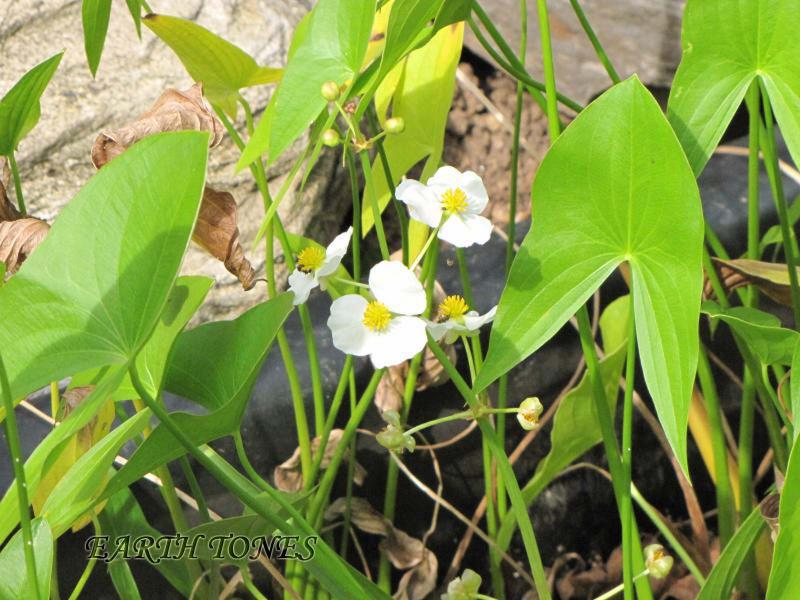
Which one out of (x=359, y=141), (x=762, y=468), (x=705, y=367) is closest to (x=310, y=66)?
(x=359, y=141)

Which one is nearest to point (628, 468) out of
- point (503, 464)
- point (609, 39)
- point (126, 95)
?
point (503, 464)

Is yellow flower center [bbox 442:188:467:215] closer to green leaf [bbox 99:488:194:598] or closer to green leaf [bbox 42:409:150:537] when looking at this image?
green leaf [bbox 42:409:150:537]

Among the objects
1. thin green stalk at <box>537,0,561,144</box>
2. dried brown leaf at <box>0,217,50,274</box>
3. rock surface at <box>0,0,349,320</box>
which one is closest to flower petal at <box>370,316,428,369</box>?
thin green stalk at <box>537,0,561,144</box>

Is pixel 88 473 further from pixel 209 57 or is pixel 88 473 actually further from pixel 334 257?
pixel 209 57

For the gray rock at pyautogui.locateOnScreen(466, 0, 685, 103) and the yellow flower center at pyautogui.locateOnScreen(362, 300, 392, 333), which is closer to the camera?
the yellow flower center at pyautogui.locateOnScreen(362, 300, 392, 333)

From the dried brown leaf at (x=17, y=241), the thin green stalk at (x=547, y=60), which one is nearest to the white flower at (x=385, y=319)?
the thin green stalk at (x=547, y=60)

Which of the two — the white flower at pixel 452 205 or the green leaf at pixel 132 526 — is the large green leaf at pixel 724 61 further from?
the green leaf at pixel 132 526
